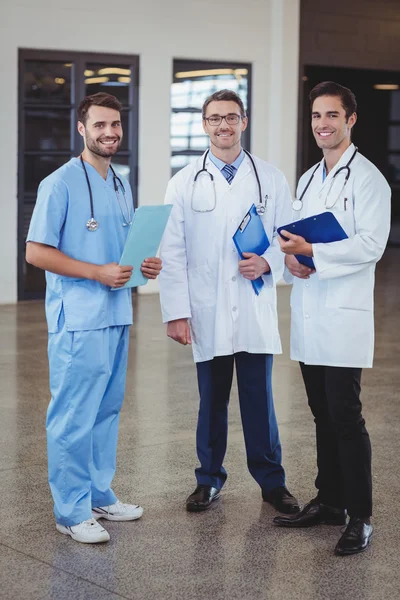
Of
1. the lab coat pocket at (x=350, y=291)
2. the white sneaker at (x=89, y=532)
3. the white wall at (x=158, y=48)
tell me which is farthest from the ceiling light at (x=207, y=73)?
the white sneaker at (x=89, y=532)

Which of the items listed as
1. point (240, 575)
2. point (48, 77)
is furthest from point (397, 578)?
point (48, 77)

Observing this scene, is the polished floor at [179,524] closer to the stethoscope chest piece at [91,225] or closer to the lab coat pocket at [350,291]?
the lab coat pocket at [350,291]

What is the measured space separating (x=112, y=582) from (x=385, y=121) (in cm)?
1371

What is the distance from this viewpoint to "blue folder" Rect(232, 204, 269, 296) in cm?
Result: 372

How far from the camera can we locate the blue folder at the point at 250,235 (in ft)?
12.2

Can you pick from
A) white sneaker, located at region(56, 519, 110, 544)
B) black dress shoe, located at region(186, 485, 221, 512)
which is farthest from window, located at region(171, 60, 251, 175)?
white sneaker, located at region(56, 519, 110, 544)

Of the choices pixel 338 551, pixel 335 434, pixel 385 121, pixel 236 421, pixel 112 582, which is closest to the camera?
pixel 112 582

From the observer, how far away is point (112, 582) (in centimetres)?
310

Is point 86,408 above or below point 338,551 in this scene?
above

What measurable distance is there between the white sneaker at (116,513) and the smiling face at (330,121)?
4.90 ft

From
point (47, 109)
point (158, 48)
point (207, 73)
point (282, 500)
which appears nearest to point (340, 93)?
point (282, 500)

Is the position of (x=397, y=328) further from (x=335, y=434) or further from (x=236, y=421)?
(x=335, y=434)

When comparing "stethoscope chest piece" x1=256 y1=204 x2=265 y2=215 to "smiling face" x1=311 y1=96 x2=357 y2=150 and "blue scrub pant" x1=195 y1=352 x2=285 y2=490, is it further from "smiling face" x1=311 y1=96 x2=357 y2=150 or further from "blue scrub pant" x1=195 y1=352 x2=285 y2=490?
"blue scrub pant" x1=195 y1=352 x2=285 y2=490

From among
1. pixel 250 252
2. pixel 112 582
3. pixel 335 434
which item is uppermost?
pixel 250 252
